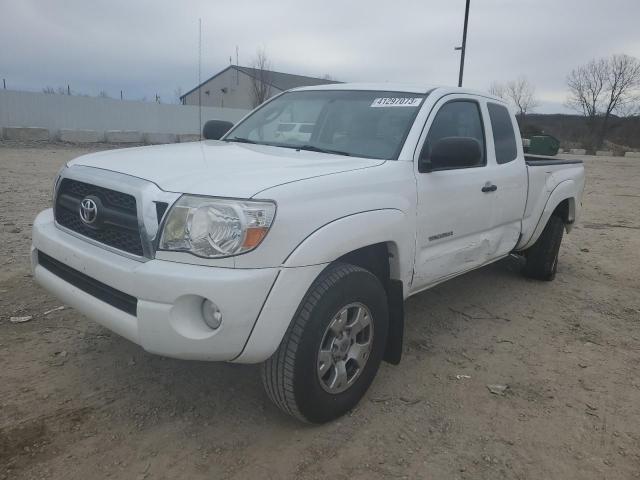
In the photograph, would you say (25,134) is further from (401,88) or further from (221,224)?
(221,224)

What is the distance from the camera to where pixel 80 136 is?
64.4 ft

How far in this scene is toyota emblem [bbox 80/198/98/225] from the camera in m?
2.59

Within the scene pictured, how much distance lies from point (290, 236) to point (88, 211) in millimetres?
1054

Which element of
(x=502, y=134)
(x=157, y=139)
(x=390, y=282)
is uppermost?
(x=502, y=134)

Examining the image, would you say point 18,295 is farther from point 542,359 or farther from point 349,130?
point 542,359

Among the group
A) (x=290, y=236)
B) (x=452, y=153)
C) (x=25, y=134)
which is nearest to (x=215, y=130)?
(x=452, y=153)

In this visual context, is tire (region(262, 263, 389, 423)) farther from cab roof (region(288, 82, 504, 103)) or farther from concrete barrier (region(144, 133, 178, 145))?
concrete barrier (region(144, 133, 178, 145))

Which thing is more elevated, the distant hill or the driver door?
the distant hill

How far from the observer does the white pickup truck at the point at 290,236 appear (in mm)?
2277

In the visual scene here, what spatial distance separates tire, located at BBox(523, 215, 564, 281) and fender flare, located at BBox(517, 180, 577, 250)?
0.69 ft

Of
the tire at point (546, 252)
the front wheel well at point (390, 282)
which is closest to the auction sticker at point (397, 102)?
the front wheel well at point (390, 282)

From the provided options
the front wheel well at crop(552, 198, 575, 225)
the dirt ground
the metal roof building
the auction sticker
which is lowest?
the dirt ground

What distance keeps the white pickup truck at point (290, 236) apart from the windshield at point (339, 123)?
0.6 inches

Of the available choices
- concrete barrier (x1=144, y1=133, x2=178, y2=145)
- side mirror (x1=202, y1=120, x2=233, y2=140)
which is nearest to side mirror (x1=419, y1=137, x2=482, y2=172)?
side mirror (x1=202, y1=120, x2=233, y2=140)
